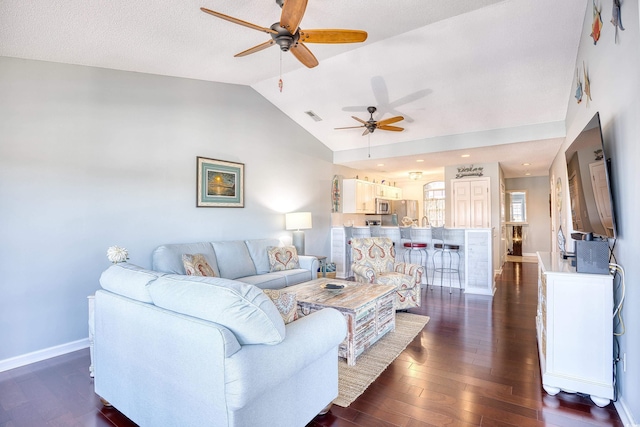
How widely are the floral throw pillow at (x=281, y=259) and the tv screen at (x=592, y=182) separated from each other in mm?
3509

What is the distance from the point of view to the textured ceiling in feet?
8.87

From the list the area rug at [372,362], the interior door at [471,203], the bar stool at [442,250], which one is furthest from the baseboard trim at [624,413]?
the interior door at [471,203]

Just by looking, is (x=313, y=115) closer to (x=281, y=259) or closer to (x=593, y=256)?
(x=281, y=259)

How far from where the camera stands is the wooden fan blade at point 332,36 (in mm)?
2477

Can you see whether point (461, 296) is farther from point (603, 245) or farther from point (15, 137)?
point (15, 137)

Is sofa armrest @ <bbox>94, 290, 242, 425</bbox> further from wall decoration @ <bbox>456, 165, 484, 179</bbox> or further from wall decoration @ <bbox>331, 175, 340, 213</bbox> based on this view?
wall decoration @ <bbox>456, 165, 484, 179</bbox>

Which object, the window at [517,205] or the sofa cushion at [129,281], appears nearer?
the sofa cushion at [129,281]

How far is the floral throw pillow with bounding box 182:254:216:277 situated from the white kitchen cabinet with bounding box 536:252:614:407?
332cm

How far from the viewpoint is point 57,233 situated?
3127 mm

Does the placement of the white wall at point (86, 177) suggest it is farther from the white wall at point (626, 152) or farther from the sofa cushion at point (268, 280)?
the white wall at point (626, 152)

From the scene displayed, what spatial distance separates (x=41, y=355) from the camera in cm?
302

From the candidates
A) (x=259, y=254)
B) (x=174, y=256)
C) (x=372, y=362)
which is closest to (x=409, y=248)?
(x=259, y=254)

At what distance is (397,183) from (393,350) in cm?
826

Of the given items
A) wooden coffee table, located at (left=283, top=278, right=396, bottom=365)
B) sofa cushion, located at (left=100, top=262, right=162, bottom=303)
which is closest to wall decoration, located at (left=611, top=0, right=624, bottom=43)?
wooden coffee table, located at (left=283, top=278, right=396, bottom=365)
